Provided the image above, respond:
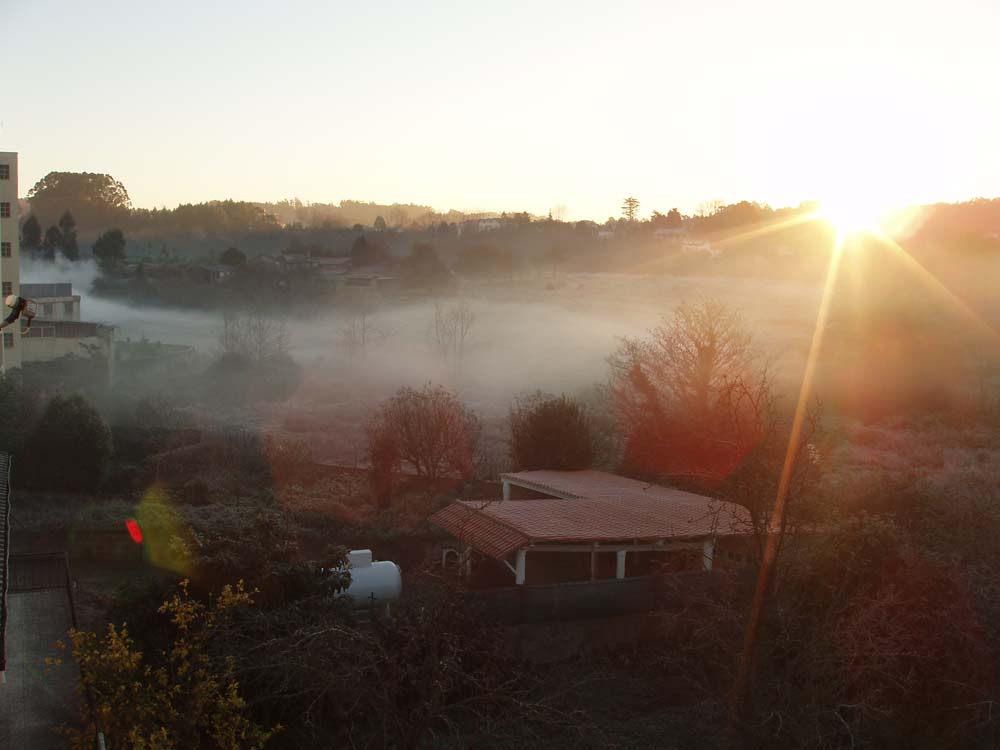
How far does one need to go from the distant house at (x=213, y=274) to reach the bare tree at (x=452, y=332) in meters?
17.7

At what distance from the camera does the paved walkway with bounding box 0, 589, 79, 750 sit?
344 inches

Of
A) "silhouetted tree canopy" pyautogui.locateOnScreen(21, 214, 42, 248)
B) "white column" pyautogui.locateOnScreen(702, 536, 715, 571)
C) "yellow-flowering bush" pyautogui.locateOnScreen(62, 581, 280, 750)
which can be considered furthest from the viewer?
"silhouetted tree canopy" pyautogui.locateOnScreen(21, 214, 42, 248)

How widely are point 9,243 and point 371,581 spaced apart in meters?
Result: 22.2

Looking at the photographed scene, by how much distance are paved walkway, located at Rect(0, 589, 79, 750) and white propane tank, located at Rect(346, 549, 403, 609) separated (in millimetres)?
3451

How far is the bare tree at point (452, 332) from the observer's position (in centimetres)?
4956

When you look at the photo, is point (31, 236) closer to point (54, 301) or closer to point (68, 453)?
point (54, 301)

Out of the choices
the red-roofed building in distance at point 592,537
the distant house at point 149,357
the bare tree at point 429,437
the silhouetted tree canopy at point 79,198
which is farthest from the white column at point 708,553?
the silhouetted tree canopy at point 79,198

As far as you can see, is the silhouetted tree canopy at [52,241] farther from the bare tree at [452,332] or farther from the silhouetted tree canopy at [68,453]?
the silhouetted tree canopy at [68,453]

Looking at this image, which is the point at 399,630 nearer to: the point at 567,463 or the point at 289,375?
the point at 567,463

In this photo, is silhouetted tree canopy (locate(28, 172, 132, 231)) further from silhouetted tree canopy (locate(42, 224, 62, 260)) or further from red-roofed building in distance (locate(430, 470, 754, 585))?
red-roofed building in distance (locate(430, 470, 754, 585))

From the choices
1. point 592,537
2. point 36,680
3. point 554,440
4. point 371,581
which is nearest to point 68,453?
point 554,440

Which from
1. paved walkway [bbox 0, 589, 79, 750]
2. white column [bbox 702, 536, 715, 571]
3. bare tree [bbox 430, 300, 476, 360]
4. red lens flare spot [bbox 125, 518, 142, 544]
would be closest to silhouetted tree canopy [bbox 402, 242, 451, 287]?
bare tree [bbox 430, 300, 476, 360]

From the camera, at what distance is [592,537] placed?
45.8 feet

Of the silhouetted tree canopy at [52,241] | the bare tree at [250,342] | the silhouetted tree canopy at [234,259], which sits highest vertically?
the silhouetted tree canopy at [52,241]
